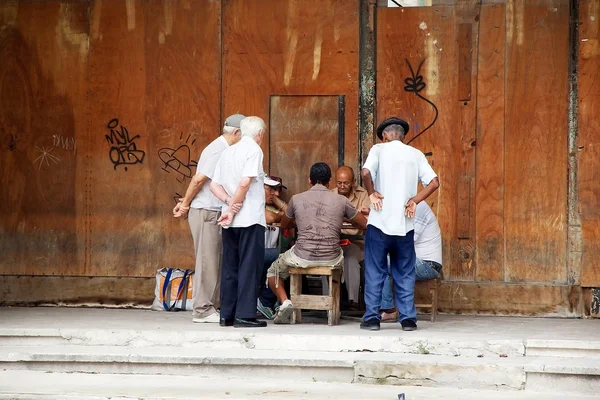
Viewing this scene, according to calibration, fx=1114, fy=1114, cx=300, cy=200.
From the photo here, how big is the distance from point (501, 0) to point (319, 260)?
10.9ft

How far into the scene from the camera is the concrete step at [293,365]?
8344 millimetres

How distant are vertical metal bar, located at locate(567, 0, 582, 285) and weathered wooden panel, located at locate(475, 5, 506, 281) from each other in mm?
654

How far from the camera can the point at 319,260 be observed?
997cm

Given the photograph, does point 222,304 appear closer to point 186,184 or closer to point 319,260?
point 319,260

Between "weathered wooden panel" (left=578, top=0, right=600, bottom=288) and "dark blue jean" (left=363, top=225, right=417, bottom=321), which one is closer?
"dark blue jean" (left=363, top=225, right=417, bottom=321)

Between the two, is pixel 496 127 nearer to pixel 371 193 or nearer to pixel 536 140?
pixel 536 140

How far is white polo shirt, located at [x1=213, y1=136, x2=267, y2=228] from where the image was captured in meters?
9.76

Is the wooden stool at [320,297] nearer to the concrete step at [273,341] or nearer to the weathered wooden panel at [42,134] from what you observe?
the concrete step at [273,341]

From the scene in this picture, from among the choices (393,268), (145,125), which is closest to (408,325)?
(393,268)

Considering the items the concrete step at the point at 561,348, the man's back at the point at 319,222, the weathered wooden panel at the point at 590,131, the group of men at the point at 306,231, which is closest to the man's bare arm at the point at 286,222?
the group of men at the point at 306,231

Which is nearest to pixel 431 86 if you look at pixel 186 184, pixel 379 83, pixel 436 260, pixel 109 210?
pixel 379 83

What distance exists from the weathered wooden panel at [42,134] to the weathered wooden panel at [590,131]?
200 inches

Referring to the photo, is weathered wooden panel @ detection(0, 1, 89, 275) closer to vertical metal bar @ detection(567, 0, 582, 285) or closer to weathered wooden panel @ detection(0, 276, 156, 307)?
weathered wooden panel @ detection(0, 276, 156, 307)

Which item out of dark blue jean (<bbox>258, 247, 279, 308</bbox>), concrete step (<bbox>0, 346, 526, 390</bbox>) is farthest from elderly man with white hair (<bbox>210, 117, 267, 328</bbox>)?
concrete step (<bbox>0, 346, 526, 390</bbox>)
